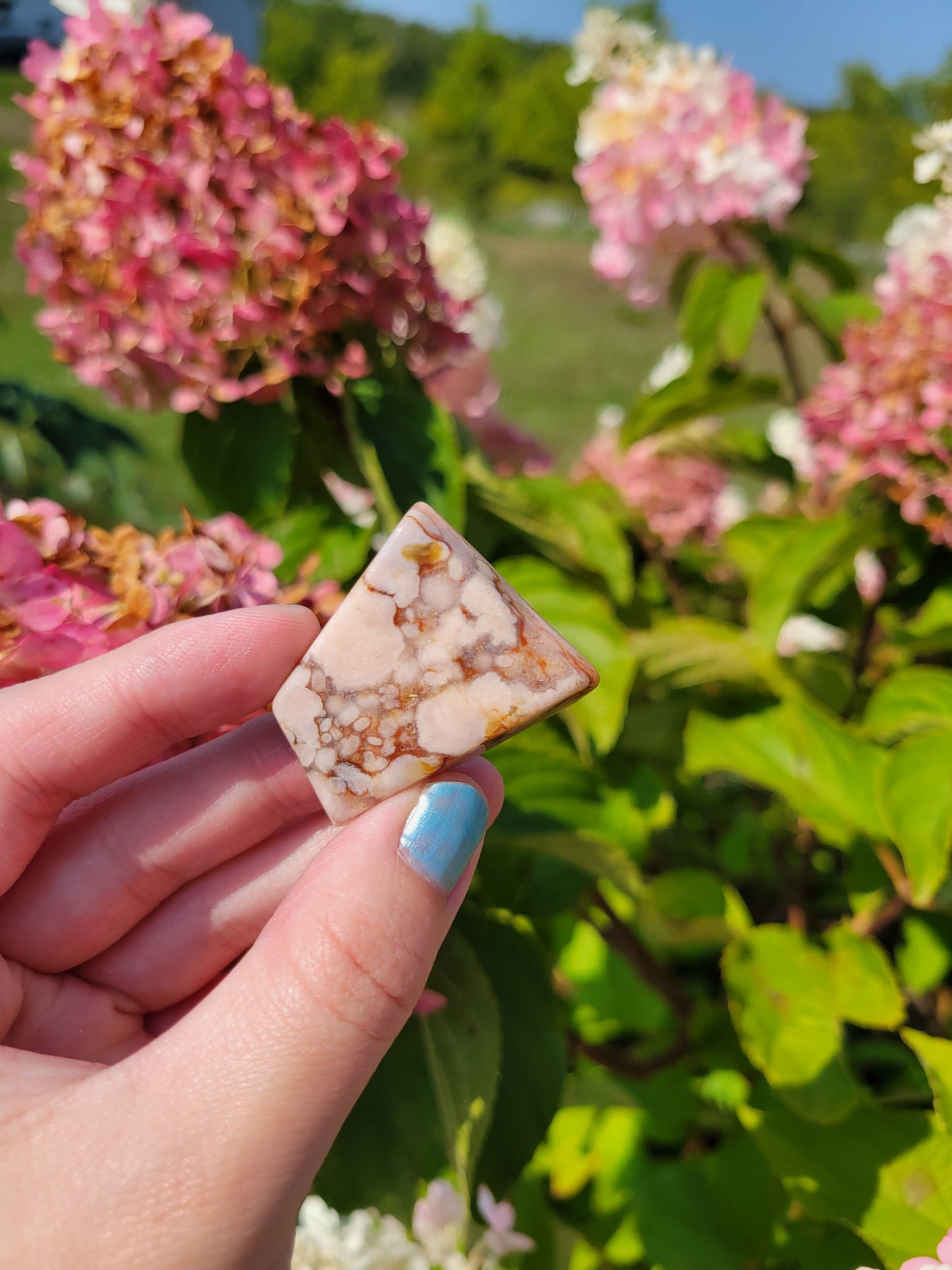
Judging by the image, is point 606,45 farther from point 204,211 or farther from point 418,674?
point 418,674

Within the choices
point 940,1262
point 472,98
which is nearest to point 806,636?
point 940,1262

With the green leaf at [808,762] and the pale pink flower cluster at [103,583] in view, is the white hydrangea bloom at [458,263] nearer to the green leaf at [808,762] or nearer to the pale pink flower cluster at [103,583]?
the green leaf at [808,762]

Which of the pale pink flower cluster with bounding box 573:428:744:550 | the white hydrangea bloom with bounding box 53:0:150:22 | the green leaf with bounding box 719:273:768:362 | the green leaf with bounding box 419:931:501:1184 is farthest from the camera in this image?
the pale pink flower cluster with bounding box 573:428:744:550

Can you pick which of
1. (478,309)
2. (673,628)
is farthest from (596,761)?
(478,309)

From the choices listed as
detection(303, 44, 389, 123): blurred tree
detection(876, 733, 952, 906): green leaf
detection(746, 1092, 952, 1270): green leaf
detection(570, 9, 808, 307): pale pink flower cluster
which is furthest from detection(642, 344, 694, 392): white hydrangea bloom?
detection(303, 44, 389, 123): blurred tree

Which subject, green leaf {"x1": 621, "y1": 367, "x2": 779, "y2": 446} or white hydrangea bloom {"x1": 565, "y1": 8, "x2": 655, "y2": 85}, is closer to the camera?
green leaf {"x1": 621, "y1": 367, "x2": 779, "y2": 446}

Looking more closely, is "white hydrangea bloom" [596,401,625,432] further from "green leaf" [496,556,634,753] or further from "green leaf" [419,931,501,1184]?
"green leaf" [419,931,501,1184]
